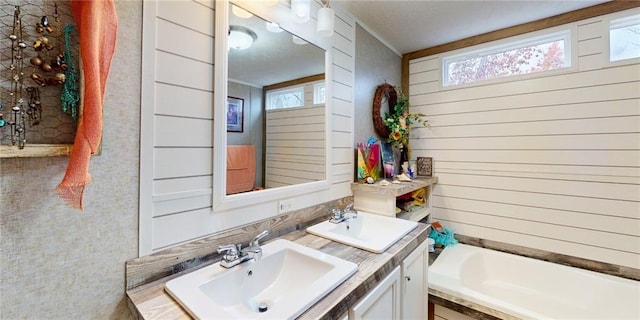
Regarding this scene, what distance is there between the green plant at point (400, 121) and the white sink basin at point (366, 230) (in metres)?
0.88

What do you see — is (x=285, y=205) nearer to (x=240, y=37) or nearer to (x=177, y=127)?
(x=177, y=127)

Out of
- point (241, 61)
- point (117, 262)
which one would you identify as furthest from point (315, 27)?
point (117, 262)

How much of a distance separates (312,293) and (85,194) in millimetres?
799

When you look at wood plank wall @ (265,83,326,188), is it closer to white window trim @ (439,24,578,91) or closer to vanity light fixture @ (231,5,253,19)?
vanity light fixture @ (231,5,253,19)

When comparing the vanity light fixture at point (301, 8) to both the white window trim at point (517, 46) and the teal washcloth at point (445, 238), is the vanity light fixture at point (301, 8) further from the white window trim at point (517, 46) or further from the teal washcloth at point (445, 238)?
the teal washcloth at point (445, 238)

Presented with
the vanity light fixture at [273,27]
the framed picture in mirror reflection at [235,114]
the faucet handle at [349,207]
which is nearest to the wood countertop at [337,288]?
the faucet handle at [349,207]

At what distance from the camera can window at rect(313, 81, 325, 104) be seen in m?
1.72

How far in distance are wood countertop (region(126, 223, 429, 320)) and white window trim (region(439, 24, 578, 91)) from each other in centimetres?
179

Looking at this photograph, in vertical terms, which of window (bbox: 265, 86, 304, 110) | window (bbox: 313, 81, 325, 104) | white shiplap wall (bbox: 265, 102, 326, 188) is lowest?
white shiplap wall (bbox: 265, 102, 326, 188)

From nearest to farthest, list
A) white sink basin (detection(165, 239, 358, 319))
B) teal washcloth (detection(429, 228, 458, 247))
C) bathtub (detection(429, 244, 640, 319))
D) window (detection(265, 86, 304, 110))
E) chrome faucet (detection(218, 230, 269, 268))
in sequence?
white sink basin (detection(165, 239, 358, 319))
chrome faucet (detection(218, 230, 269, 268))
window (detection(265, 86, 304, 110))
bathtub (detection(429, 244, 640, 319))
teal washcloth (detection(429, 228, 458, 247))

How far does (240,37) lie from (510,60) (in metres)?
2.33

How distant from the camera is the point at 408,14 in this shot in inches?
78.0

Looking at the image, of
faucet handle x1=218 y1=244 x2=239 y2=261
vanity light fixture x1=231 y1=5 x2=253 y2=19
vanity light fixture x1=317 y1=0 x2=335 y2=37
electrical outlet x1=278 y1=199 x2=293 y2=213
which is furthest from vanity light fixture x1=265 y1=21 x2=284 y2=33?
faucet handle x1=218 y1=244 x2=239 y2=261

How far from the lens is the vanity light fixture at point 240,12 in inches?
48.1
